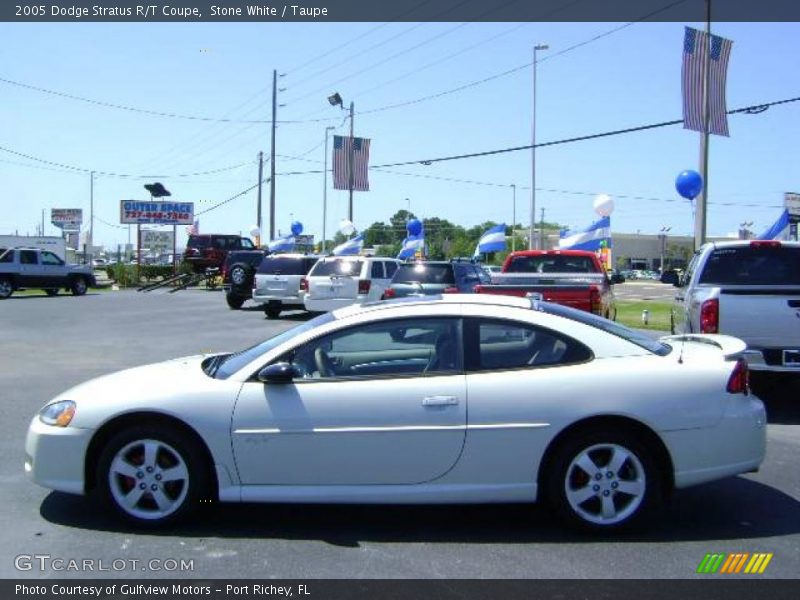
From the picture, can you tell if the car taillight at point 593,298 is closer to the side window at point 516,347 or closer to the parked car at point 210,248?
the side window at point 516,347

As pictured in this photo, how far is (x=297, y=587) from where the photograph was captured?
13.4ft

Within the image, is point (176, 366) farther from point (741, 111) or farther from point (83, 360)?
point (741, 111)

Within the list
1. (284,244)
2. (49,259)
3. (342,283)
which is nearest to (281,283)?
(342,283)

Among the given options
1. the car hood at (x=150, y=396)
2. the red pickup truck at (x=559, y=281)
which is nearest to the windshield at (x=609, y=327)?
the car hood at (x=150, y=396)

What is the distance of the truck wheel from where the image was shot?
3030 cm

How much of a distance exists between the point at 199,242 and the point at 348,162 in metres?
11.3

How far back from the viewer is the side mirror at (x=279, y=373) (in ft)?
15.8

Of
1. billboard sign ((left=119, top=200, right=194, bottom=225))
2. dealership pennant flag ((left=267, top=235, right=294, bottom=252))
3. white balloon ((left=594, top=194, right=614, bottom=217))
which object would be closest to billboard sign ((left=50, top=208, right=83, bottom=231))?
billboard sign ((left=119, top=200, right=194, bottom=225))

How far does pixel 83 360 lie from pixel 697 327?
9.23 m

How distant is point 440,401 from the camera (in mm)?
4777

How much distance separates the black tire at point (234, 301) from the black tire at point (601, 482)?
826 inches

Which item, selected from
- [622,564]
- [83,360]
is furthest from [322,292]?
[622,564]

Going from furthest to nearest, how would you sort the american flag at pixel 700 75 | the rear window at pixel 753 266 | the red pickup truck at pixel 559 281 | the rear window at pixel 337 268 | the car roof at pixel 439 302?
the rear window at pixel 337 268, the american flag at pixel 700 75, the red pickup truck at pixel 559 281, the rear window at pixel 753 266, the car roof at pixel 439 302

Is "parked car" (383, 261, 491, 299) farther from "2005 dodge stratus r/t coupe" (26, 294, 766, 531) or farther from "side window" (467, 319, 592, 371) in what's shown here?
"2005 dodge stratus r/t coupe" (26, 294, 766, 531)
